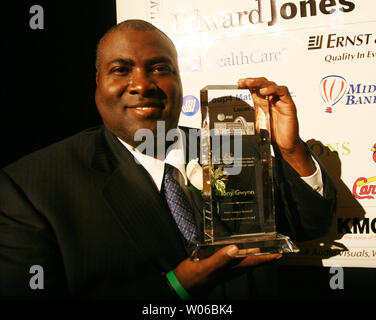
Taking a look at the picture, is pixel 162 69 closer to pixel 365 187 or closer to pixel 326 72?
pixel 326 72

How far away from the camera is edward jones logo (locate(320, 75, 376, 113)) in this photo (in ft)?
5.47

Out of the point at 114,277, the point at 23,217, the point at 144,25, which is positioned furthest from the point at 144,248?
the point at 144,25

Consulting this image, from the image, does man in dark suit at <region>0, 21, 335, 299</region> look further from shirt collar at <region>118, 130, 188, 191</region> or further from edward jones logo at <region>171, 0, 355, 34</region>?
edward jones logo at <region>171, 0, 355, 34</region>

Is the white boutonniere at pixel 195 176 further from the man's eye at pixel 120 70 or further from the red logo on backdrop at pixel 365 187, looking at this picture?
the red logo on backdrop at pixel 365 187

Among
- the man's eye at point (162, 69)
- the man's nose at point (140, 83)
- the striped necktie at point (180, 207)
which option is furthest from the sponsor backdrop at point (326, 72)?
the striped necktie at point (180, 207)

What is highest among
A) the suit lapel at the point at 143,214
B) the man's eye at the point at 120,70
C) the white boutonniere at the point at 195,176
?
the man's eye at the point at 120,70

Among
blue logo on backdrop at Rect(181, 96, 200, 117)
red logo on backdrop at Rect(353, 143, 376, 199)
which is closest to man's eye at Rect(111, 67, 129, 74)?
blue logo on backdrop at Rect(181, 96, 200, 117)

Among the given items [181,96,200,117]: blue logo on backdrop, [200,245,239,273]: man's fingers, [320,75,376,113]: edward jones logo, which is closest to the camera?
[200,245,239,273]: man's fingers

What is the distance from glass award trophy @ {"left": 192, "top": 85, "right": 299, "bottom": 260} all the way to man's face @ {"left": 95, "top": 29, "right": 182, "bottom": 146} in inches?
8.4

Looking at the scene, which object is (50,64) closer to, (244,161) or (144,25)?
(144,25)

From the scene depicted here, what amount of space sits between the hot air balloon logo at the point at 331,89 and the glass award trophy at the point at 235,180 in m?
0.70

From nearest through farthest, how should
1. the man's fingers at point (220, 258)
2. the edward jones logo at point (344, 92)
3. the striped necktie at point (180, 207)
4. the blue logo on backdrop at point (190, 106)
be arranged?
the man's fingers at point (220, 258), the striped necktie at point (180, 207), the edward jones logo at point (344, 92), the blue logo on backdrop at point (190, 106)

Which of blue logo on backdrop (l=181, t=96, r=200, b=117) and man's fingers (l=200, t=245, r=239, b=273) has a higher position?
blue logo on backdrop (l=181, t=96, r=200, b=117)

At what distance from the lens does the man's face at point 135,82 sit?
→ 1245 millimetres
